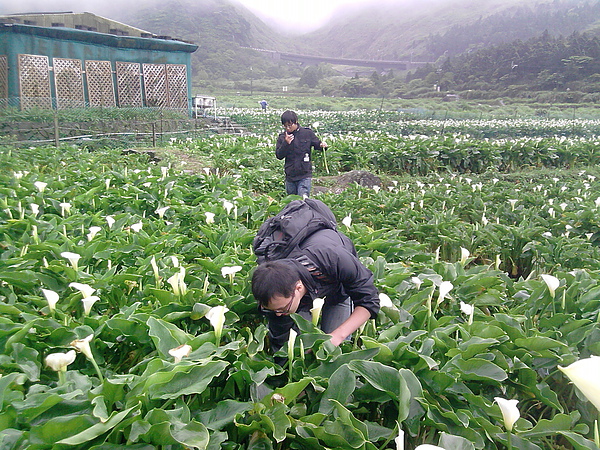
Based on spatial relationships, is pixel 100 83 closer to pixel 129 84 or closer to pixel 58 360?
pixel 129 84

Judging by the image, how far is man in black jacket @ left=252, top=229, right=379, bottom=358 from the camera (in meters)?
2.07

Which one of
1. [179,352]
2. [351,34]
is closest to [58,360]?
[179,352]

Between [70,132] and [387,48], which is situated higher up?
[387,48]

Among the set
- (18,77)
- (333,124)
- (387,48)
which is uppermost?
(387,48)

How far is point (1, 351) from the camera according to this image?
76.0 inches

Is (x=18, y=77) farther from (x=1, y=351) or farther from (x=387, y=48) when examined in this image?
(x=387, y=48)

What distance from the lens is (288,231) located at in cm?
243

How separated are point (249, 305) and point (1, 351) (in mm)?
1085

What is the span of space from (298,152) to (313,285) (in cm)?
376

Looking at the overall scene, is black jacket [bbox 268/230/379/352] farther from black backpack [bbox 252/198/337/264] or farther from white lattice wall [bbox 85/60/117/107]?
white lattice wall [bbox 85/60/117/107]

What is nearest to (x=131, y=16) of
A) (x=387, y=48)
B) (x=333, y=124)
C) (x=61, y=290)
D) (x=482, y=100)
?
(x=387, y=48)

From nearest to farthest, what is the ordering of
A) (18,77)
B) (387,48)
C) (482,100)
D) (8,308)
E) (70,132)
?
1. (8,308)
2. (70,132)
3. (18,77)
4. (482,100)
5. (387,48)

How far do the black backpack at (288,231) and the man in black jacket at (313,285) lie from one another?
2.1 inches

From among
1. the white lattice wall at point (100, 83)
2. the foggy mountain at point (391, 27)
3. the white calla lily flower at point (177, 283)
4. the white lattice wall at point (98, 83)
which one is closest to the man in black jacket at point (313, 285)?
the white calla lily flower at point (177, 283)
